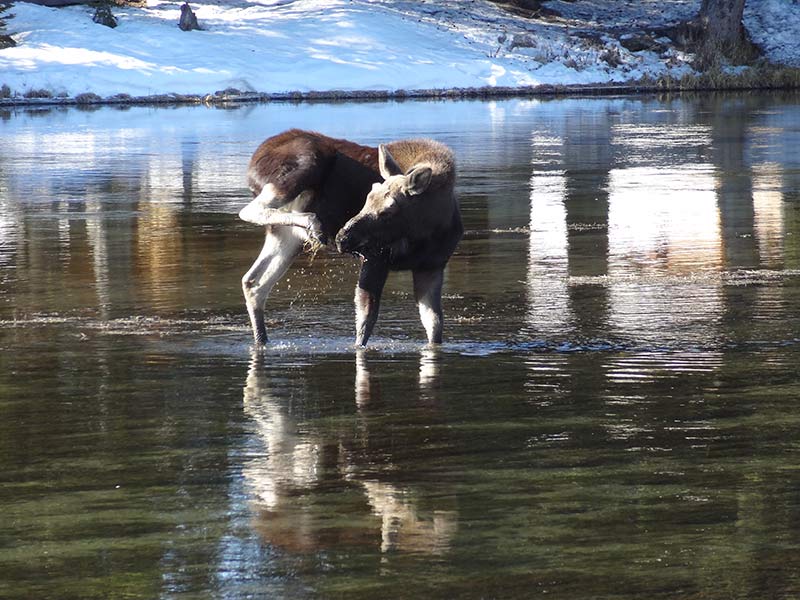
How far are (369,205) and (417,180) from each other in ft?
0.99

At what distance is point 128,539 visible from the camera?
5672mm

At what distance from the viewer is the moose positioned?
9.28m

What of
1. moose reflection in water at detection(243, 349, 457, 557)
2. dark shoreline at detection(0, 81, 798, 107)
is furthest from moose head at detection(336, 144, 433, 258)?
dark shoreline at detection(0, 81, 798, 107)

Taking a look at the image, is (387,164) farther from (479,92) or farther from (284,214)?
(479,92)

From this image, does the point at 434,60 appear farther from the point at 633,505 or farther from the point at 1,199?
the point at 633,505

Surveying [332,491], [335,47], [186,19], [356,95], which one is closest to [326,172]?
[332,491]

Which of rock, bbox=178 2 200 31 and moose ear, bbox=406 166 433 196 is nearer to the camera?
moose ear, bbox=406 166 433 196

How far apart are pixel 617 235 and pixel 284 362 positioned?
20.6 feet

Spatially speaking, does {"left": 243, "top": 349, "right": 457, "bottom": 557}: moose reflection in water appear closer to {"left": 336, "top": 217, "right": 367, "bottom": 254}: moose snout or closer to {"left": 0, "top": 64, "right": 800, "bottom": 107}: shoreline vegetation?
{"left": 336, "top": 217, "right": 367, "bottom": 254}: moose snout

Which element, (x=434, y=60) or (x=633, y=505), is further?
(x=434, y=60)

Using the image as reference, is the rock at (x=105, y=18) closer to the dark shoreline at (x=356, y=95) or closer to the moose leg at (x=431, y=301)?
the dark shoreline at (x=356, y=95)

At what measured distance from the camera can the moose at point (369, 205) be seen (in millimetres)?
9281

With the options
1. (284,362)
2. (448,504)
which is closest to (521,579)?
(448,504)

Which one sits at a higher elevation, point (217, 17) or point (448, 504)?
point (217, 17)
